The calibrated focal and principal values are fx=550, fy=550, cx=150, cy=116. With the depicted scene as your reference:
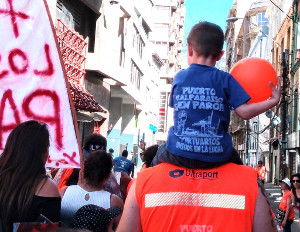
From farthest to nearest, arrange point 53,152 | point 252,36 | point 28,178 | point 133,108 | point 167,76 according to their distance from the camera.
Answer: point 167,76 → point 252,36 → point 133,108 → point 53,152 → point 28,178

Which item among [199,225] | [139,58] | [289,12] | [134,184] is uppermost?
[289,12]

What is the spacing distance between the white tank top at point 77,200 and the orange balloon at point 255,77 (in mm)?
1663

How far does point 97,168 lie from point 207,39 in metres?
1.83

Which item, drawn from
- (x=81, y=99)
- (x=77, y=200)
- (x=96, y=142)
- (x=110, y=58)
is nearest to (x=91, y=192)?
(x=77, y=200)

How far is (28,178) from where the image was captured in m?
3.28

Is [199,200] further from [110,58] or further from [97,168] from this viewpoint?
[110,58]

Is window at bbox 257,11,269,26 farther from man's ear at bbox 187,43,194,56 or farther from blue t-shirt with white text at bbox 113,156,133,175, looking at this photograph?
man's ear at bbox 187,43,194,56

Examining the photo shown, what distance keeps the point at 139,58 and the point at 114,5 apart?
11.7 meters

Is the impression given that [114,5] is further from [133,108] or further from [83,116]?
[133,108]

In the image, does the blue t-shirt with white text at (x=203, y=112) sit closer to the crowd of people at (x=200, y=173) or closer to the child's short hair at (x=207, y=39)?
the crowd of people at (x=200, y=173)

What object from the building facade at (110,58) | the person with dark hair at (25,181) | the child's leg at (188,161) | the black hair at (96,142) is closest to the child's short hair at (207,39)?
the child's leg at (188,161)

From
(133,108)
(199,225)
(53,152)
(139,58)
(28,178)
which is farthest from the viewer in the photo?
(133,108)

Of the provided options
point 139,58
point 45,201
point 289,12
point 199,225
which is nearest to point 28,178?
point 45,201

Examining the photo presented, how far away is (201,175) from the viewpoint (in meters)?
2.81
